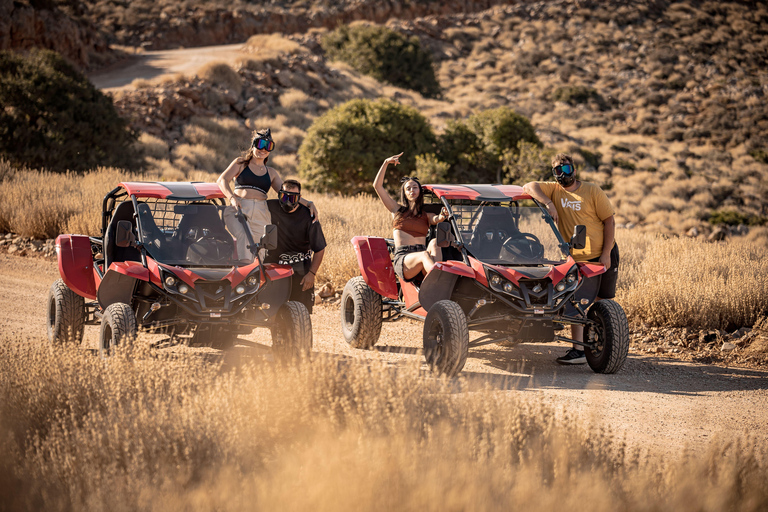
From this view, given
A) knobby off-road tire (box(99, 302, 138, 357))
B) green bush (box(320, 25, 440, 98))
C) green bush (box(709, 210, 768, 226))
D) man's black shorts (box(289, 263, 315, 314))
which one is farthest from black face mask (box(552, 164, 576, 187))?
green bush (box(320, 25, 440, 98))

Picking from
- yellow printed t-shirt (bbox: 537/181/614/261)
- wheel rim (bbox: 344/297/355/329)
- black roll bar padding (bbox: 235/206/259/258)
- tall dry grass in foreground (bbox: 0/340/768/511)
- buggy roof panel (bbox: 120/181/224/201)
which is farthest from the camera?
wheel rim (bbox: 344/297/355/329)

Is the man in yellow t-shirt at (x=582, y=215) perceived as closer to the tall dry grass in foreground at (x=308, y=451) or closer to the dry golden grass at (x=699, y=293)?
the dry golden grass at (x=699, y=293)

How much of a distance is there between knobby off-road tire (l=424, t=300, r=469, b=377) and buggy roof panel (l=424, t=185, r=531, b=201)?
1358 millimetres

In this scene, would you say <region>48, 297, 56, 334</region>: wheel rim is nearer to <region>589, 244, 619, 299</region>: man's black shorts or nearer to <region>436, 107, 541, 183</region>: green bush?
<region>589, 244, 619, 299</region>: man's black shorts

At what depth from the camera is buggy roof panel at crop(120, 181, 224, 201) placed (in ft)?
23.0

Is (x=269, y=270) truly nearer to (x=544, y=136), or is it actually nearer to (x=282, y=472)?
(x=282, y=472)

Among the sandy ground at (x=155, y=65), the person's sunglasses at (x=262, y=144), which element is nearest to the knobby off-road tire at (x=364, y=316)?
the person's sunglasses at (x=262, y=144)

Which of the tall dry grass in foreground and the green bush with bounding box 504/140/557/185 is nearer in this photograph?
the tall dry grass in foreground

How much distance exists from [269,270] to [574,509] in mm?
4258

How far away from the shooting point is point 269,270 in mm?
6824

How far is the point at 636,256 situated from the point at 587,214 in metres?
5.08

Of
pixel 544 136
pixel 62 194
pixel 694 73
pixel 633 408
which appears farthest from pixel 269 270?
pixel 694 73

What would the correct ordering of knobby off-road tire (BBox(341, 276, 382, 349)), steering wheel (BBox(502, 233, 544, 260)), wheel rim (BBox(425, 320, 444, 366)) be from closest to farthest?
wheel rim (BBox(425, 320, 444, 366)) → steering wheel (BBox(502, 233, 544, 260)) → knobby off-road tire (BBox(341, 276, 382, 349))

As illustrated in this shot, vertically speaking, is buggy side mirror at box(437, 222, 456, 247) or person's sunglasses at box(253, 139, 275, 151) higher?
person's sunglasses at box(253, 139, 275, 151)
